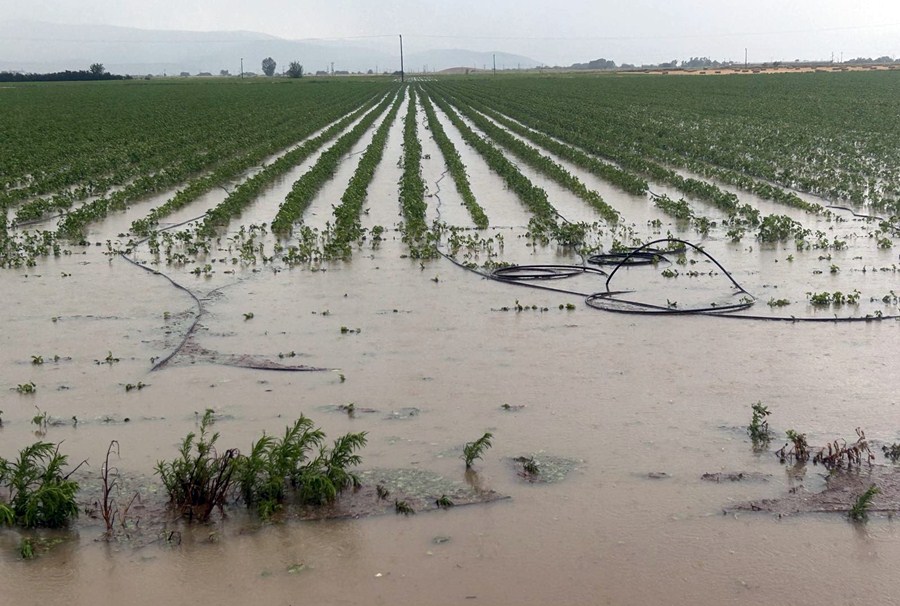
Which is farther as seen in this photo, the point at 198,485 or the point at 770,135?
the point at 770,135

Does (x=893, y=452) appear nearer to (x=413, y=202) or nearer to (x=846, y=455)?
(x=846, y=455)

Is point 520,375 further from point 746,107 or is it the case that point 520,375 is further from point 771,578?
point 746,107

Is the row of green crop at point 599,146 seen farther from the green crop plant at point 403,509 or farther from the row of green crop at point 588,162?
the green crop plant at point 403,509

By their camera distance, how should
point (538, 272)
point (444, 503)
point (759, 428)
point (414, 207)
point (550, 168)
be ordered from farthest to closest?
point (550, 168), point (414, 207), point (538, 272), point (759, 428), point (444, 503)

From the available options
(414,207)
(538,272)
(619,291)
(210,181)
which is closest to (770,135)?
(414,207)

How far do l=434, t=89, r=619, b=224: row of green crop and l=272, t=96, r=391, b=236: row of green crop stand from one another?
452 cm

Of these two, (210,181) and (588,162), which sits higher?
(588,162)

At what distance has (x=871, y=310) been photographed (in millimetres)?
10031

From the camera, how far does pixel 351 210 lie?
15.7 metres

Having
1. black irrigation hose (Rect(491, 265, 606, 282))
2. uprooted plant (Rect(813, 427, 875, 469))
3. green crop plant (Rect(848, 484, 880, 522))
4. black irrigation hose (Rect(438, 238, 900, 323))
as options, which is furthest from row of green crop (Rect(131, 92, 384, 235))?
green crop plant (Rect(848, 484, 880, 522))

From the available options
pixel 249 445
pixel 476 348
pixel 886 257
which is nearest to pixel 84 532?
pixel 249 445

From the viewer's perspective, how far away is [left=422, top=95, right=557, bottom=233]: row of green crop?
49.7 ft

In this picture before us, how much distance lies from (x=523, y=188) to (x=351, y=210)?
412 cm

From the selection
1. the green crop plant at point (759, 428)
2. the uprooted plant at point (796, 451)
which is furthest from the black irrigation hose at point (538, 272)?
the uprooted plant at point (796, 451)
